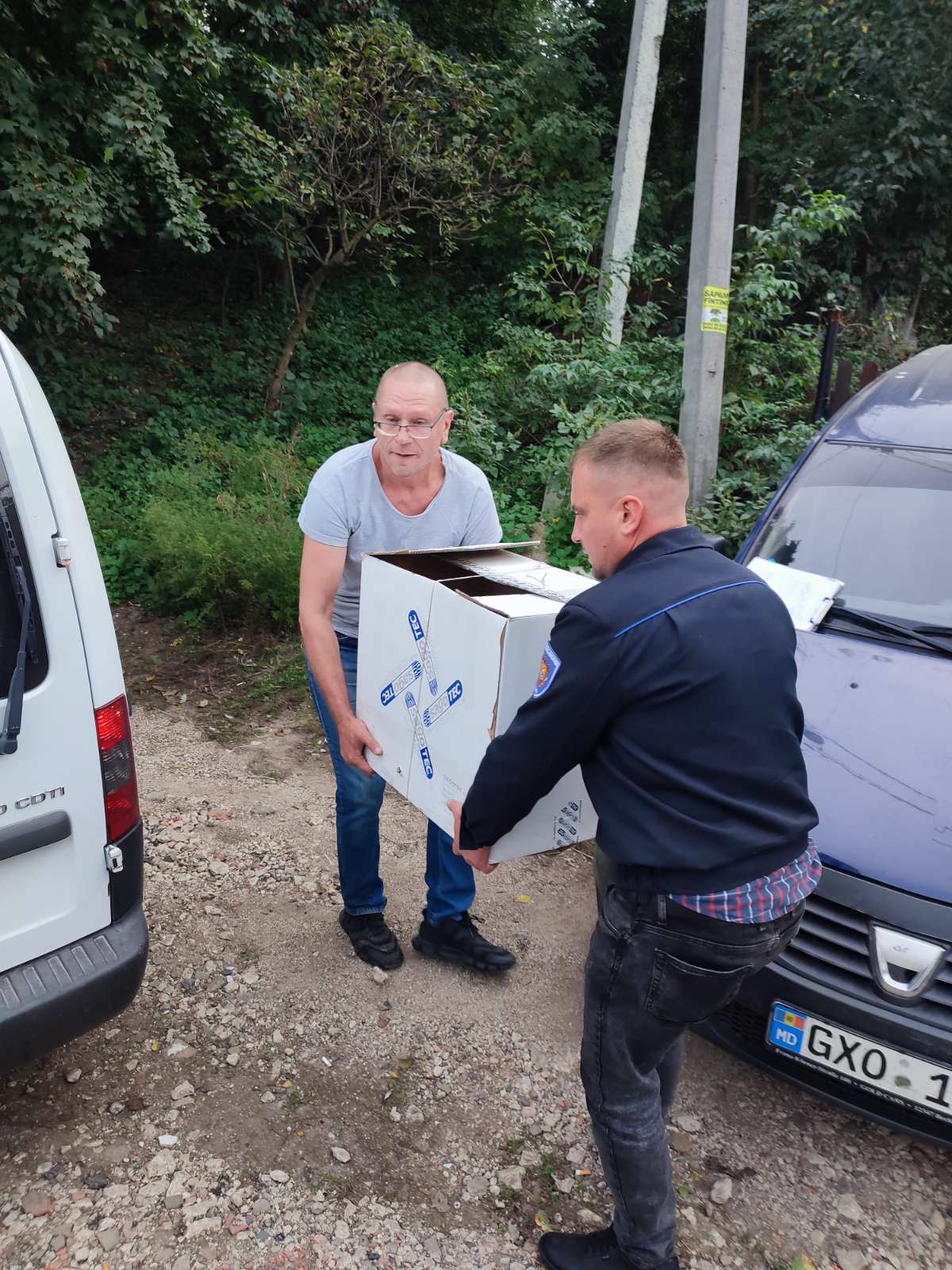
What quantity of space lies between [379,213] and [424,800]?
8.43 m

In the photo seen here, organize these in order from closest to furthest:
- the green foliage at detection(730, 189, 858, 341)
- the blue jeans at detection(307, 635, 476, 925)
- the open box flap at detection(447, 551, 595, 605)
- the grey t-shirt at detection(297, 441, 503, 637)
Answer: the open box flap at detection(447, 551, 595, 605) < the grey t-shirt at detection(297, 441, 503, 637) < the blue jeans at detection(307, 635, 476, 925) < the green foliage at detection(730, 189, 858, 341)

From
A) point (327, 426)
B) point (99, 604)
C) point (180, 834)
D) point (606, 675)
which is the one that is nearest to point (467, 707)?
point (606, 675)

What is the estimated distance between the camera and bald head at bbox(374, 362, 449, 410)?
2.44m

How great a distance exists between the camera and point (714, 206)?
6.19 metres

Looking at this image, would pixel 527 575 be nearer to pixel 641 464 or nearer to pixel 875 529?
pixel 641 464

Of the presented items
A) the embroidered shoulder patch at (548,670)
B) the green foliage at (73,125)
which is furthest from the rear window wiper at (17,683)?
the green foliage at (73,125)

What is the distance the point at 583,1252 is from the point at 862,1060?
0.80 metres

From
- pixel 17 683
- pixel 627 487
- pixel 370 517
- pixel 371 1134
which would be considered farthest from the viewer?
pixel 370 517

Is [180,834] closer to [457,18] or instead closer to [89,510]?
[89,510]

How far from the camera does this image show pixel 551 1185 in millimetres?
2303

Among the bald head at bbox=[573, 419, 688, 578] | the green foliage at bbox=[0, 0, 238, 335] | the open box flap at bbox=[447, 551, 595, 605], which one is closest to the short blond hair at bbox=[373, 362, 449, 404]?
the open box flap at bbox=[447, 551, 595, 605]

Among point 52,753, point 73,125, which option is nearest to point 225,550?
point 73,125

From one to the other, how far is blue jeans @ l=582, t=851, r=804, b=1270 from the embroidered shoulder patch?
1.36ft

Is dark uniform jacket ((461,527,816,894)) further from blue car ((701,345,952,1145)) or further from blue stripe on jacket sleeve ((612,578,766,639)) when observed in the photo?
blue car ((701,345,952,1145))
